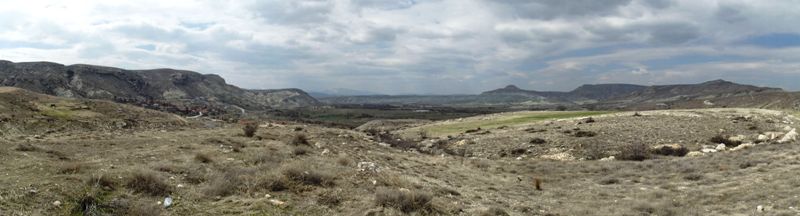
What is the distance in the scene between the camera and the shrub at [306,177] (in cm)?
1473

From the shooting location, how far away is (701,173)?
73.0ft

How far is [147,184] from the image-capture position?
13109 mm

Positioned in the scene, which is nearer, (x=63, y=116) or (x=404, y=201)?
(x=404, y=201)

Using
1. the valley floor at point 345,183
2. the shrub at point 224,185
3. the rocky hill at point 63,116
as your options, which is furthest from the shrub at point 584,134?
the rocky hill at point 63,116

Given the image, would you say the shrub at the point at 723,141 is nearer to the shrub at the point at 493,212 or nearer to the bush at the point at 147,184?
the shrub at the point at 493,212

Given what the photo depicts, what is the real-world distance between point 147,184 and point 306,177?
14.0 feet

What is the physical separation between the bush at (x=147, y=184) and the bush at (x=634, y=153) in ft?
91.6

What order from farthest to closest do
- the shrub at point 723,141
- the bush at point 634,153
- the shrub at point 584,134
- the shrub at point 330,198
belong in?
the shrub at point 584,134
the shrub at point 723,141
the bush at point 634,153
the shrub at point 330,198

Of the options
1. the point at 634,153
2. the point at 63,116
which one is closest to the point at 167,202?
the point at 634,153

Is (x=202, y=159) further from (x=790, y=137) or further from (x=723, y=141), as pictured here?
(x=790, y=137)

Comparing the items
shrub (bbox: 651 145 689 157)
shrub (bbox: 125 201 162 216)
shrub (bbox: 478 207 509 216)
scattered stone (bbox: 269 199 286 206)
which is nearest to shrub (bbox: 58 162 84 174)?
shrub (bbox: 125 201 162 216)

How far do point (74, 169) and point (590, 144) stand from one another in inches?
1291

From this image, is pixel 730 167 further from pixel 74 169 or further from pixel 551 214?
pixel 74 169

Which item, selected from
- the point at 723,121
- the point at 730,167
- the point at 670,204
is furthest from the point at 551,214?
the point at 723,121
